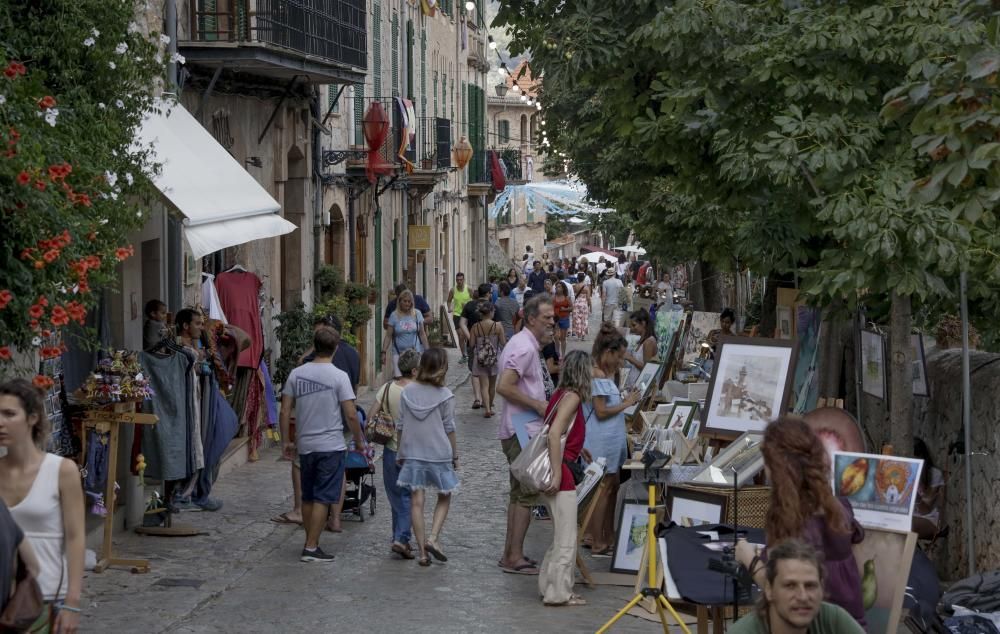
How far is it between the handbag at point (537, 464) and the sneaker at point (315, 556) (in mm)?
2035

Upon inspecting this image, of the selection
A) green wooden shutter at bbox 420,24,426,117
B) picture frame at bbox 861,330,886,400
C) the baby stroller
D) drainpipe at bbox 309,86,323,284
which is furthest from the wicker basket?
green wooden shutter at bbox 420,24,426,117

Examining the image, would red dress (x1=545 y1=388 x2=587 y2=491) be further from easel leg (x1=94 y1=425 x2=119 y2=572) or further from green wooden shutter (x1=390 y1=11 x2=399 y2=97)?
green wooden shutter (x1=390 y1=11 x2=399 y2=97)

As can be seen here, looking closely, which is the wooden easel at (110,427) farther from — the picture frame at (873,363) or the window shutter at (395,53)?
the window shutter at (395,53)

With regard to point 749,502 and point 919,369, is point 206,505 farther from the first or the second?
point 919,369

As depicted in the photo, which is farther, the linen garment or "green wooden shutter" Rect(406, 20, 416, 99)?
"green wooden shutter" Rect(406, 20, 416, 99)

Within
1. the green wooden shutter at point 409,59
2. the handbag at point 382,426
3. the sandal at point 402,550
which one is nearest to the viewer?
the sandal at point 402,550

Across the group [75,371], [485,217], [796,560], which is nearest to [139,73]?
[75,371]

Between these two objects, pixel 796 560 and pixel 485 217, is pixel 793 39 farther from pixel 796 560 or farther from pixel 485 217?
pixel 485 217

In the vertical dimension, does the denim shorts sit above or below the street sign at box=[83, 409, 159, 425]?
below

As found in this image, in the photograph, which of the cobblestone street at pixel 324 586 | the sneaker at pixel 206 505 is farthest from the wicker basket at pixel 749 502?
the sneaker at pixel 206 505

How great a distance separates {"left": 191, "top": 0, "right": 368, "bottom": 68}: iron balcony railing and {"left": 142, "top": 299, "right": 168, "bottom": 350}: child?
424 centimetres

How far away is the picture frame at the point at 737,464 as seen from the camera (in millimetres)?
9062

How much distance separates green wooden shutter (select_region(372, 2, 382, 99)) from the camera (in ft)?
88.7

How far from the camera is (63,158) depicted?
8.15 m
